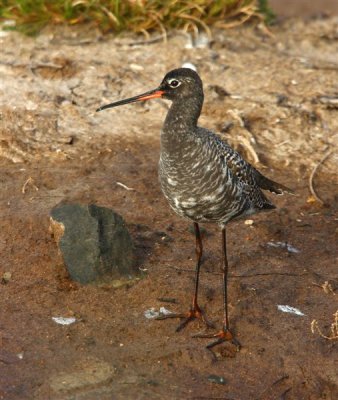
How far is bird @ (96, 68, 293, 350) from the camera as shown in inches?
252

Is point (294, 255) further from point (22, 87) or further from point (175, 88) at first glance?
point (22, 87)

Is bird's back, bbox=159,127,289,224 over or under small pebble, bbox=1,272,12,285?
over

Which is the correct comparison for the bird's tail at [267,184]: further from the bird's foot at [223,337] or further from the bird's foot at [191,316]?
the bird's foot at [223,337]

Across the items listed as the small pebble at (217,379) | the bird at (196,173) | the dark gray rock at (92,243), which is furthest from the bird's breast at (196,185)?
the small pebble at (217,379)

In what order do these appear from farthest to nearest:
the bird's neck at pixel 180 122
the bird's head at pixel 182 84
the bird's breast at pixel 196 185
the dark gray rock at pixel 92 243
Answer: the dark gray rock at pixel 92 243 → the bird's head at pixel 182 84 → the bird's neck at pixel 180 122 → the bird's breast at pixel 196 185

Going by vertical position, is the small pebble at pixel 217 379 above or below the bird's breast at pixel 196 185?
below

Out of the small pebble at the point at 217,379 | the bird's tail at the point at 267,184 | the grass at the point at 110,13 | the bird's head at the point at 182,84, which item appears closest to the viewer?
the small pebble at the point at 217,379

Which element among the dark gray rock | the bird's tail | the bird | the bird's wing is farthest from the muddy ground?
the bird's wing

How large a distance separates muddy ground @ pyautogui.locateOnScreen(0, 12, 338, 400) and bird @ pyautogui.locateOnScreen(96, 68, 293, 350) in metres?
0.34

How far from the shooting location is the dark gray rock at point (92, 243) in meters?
6.80

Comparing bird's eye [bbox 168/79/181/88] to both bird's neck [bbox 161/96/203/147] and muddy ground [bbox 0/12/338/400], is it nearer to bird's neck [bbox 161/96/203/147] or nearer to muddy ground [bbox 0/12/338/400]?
bird's neck [bbox 161/96/203/147]

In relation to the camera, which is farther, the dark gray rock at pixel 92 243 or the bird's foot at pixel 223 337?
the dark gray rock at pixel 92 243

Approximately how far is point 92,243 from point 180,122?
1.16 m

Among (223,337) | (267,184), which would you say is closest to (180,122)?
(267,184)
